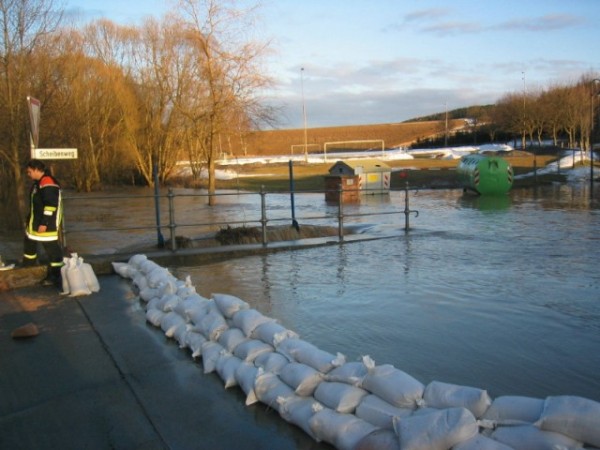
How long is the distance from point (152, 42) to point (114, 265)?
29.7m

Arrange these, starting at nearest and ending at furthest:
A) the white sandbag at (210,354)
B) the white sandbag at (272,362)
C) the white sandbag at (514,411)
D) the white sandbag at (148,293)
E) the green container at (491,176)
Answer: the white sandbag at (514,411) < the white sandbag at (272,362) < the white sandbag at (210,354) < the white sandbag at (148,293) < the green container at (491,176)

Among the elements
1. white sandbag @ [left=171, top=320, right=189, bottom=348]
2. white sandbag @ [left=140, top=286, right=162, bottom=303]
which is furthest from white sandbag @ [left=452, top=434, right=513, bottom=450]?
white sandbag @ [left=140, top=286, right=162, bottom=303]

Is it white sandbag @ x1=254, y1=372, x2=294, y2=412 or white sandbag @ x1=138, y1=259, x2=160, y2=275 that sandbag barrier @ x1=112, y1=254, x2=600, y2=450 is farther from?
white sandbag @ x1=138, y1=259, x2=160, y2=275

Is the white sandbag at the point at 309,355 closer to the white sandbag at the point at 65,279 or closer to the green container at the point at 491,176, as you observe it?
the white sandbag at the point at 65,279

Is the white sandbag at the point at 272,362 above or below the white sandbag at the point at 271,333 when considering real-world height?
below

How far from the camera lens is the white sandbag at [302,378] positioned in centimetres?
398

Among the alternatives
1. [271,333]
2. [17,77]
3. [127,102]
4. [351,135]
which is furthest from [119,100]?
[351,135]

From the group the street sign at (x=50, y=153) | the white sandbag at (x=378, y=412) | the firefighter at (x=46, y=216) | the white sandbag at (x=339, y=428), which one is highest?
the street sign at (x=50, y=153)

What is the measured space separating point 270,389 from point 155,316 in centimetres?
241

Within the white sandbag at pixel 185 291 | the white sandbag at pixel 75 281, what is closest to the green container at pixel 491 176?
the white sandbag at pixel 75 281

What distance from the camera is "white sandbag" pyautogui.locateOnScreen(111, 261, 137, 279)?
8.39 metres

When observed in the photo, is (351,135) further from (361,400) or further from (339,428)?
(339,428)

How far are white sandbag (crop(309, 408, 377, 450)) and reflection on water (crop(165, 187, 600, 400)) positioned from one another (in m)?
1.18

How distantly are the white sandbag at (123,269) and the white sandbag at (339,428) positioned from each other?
517 cm
